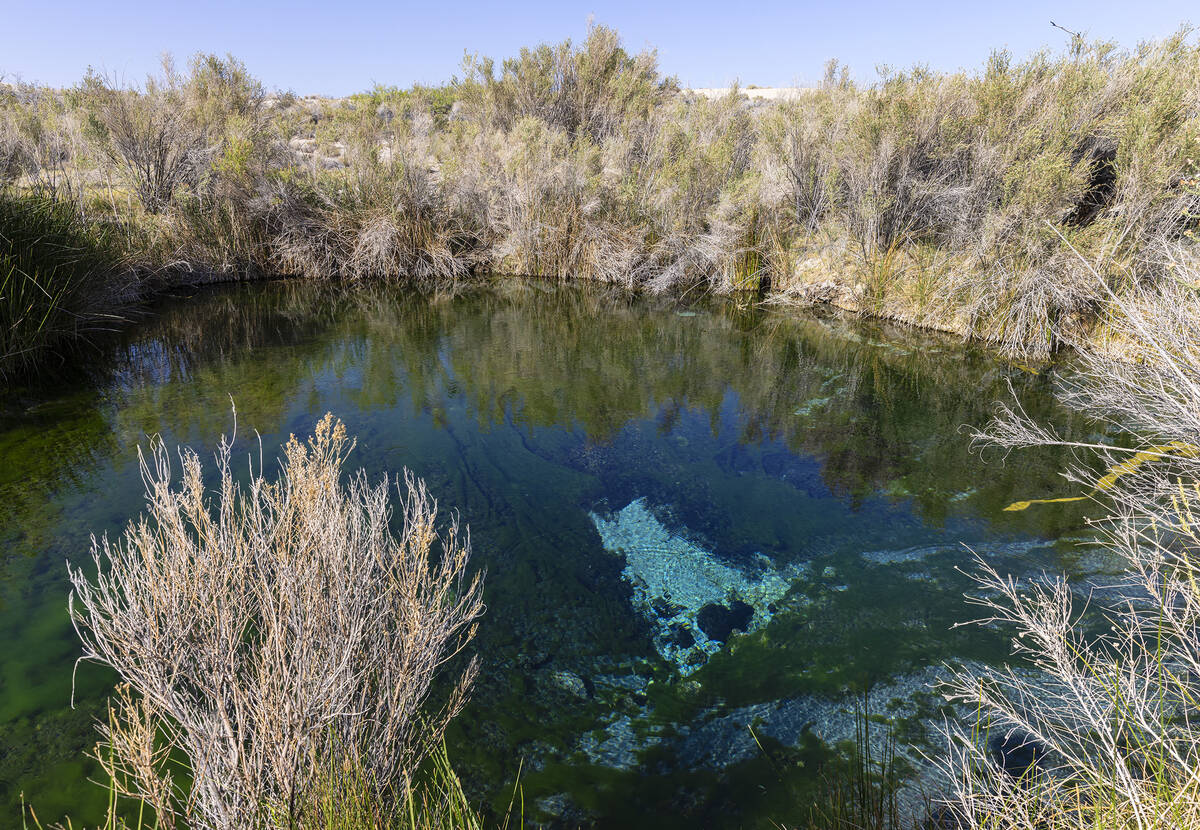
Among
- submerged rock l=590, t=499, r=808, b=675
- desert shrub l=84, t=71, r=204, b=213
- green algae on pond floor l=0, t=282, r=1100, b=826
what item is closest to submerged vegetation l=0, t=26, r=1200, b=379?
desert shrub l=84, t=71, r=204, b=213

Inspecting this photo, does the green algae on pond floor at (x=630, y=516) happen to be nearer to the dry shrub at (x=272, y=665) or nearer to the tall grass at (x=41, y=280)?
the tall grass at (x=41, y=280)

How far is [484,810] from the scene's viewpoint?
2389 millimetres

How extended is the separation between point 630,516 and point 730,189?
27.1 ft

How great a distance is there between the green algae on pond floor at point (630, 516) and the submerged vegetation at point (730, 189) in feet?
4.94

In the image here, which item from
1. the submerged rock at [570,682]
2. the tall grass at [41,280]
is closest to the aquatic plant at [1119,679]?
the submerged rock at [570,682]

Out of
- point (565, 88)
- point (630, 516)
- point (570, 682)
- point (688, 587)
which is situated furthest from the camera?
point (565, 88)

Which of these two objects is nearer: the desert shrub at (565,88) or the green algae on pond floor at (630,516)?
the green algae on pond floor at (630,516)

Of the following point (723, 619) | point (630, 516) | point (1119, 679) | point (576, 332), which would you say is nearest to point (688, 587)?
point (723, 619)

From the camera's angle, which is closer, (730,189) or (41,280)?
(41,280)

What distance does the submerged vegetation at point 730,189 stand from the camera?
7.41 m

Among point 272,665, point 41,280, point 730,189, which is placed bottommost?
point 272,665

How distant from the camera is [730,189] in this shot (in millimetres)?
10938

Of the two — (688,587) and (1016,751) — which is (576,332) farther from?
(1016,751)

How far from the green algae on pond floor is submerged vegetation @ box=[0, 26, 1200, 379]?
150 centimetres
